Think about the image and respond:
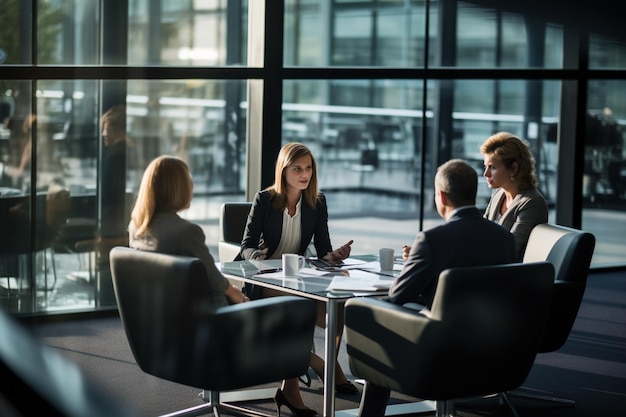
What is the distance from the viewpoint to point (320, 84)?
275 inches

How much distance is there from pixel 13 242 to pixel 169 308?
118 inches

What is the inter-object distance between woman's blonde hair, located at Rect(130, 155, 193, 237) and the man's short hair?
1058 millimetres

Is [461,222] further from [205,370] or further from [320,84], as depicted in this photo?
[320,84]

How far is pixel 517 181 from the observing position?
4.65 meters

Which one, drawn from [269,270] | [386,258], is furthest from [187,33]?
[386,258]

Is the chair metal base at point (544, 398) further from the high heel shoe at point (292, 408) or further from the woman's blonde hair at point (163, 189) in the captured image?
the woman's blonde hair at point (163, 189)

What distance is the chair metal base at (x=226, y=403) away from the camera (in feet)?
13.5

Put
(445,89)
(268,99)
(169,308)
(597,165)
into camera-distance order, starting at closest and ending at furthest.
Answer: (169,308)
(268,99)
(445,89)
(597,165)

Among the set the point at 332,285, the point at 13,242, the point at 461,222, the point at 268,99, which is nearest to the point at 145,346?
the point at 332,285

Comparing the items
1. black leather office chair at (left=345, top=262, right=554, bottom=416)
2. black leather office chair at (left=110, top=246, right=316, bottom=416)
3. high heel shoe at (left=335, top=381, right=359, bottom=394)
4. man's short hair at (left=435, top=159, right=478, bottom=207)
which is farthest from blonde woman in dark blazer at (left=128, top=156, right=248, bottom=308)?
high heel shoe at (left=335, top=381, right=359, bottom=394)

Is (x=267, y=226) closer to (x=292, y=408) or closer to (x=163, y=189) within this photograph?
(x=292, y=408)

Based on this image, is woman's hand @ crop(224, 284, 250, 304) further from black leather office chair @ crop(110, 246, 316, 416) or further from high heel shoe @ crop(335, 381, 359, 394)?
high heel shoe @ crop(335, 381, 359, 394)

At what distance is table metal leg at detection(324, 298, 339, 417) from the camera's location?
3.82 metres

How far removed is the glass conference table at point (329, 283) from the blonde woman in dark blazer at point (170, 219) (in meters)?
0.37
